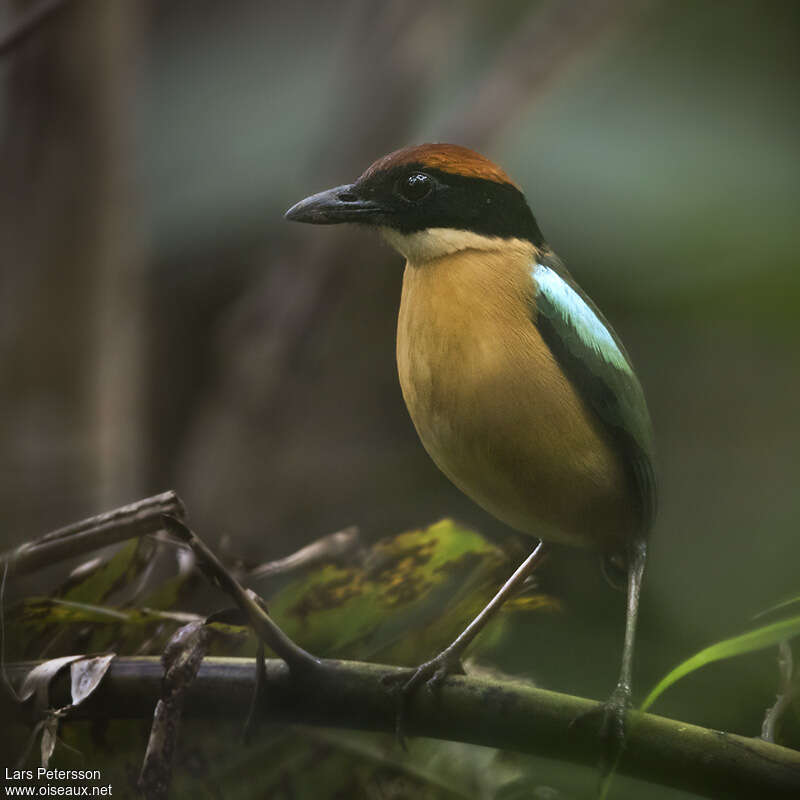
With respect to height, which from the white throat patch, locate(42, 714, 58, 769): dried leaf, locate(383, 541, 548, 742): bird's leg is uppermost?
the white throat patch

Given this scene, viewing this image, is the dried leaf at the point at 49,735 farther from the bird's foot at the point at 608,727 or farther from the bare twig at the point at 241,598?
the bird's foot at the point at 608,727

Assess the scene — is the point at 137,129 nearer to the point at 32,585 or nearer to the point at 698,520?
the point at 32,585

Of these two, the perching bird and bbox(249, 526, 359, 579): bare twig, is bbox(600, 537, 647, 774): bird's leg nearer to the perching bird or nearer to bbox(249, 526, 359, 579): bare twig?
the perching bird

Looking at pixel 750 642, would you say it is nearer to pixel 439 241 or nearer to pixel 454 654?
pixel 454 654

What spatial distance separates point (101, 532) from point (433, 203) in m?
0.40

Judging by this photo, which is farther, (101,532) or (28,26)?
(28,26)

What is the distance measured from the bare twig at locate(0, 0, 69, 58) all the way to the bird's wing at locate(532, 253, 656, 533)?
2.44 feet

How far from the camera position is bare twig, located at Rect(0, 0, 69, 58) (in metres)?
1.22

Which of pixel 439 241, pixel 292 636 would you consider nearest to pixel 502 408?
pixel 439 241

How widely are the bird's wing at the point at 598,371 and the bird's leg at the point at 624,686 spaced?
0.09 feet

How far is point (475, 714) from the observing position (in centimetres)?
76

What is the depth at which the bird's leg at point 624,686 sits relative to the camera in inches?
28.6

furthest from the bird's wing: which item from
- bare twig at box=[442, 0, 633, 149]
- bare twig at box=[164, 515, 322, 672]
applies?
bare twig at box=[442, 0, 633, 149]

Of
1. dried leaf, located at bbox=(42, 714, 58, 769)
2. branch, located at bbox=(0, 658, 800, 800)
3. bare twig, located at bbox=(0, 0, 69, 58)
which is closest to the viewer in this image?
branch, located at bbox=(0, 658, 800, 800)
